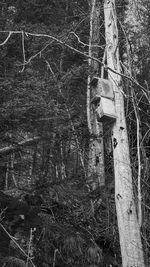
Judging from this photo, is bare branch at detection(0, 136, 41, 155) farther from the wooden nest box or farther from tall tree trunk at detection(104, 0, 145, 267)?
tall tree trunk at detection(104, 0, 145, 267)

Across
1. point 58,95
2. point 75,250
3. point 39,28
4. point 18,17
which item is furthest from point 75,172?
point 18,17

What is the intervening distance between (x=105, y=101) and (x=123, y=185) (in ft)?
3.17

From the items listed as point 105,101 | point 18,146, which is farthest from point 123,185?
point 18,146

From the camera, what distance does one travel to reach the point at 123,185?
340 centimetres

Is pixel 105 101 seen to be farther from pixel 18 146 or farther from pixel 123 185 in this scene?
pixel 18 146

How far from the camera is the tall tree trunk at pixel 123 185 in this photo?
3.12 metres

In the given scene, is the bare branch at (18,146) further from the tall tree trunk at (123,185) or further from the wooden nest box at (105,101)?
the tall tree trunk at (123,185)

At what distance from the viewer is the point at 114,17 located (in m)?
4.18

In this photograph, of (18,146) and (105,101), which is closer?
(105,101)

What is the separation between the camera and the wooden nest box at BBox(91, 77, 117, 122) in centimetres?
361

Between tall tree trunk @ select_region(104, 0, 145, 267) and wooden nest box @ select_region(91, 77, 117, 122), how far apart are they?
0.06 m

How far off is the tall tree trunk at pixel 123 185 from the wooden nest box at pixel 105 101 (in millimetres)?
62

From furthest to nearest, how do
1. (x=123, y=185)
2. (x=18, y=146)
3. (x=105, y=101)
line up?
(x=18, y=146)
(x=105, y=101)
(x=123, y=185)

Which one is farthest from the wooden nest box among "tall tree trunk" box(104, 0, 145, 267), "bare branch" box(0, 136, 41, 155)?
"bare branch" box(0, 136, 41, 155)
